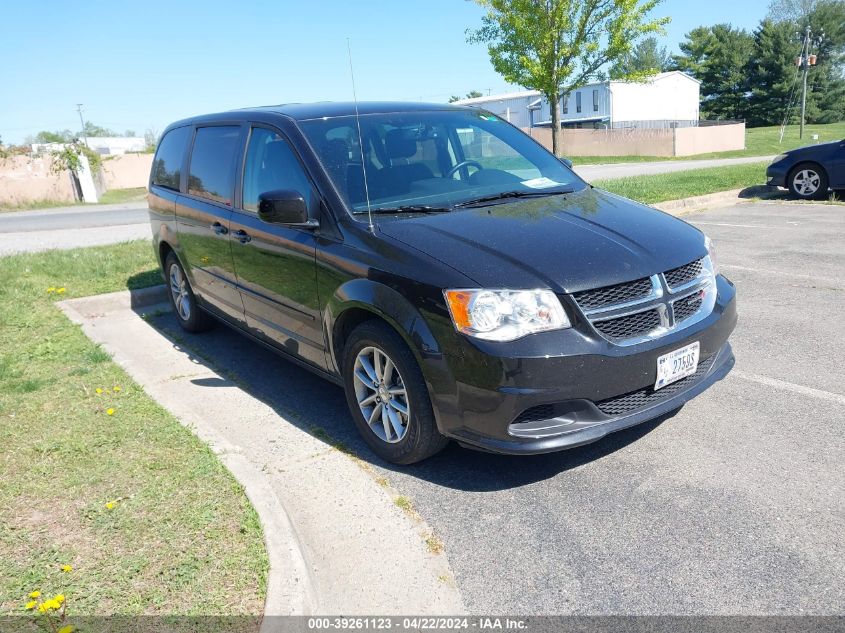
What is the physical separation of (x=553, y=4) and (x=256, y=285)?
18.5 meters

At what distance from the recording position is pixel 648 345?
3268 mm

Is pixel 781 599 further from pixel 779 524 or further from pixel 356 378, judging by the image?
pixel 356 378

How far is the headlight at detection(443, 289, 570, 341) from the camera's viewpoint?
3.13 metres

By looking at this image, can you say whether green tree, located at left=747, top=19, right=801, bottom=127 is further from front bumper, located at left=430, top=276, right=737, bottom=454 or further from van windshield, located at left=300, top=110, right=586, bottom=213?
front bumper, located at left=430, top=276, right=737, bottom=454

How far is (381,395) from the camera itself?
3719 mm

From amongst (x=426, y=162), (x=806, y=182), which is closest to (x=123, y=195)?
(x=806, y=182)

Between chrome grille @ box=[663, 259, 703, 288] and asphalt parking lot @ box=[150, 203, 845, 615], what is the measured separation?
919 mm

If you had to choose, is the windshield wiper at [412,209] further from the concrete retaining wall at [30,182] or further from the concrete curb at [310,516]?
the concrete retaining wall at [30,182]

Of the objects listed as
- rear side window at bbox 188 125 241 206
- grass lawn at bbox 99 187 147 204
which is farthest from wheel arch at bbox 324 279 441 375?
grass lawn at bbox 99 187 147 204

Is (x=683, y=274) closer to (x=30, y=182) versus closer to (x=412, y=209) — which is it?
(x=412, y=209)

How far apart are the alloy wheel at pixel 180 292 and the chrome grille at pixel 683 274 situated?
424 centimetres

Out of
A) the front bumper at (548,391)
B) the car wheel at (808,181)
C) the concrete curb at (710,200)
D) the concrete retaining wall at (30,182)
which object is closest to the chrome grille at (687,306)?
the front bumper at (548,391)

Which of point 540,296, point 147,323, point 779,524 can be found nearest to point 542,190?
point 540,296

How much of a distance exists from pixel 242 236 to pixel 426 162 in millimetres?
1352
